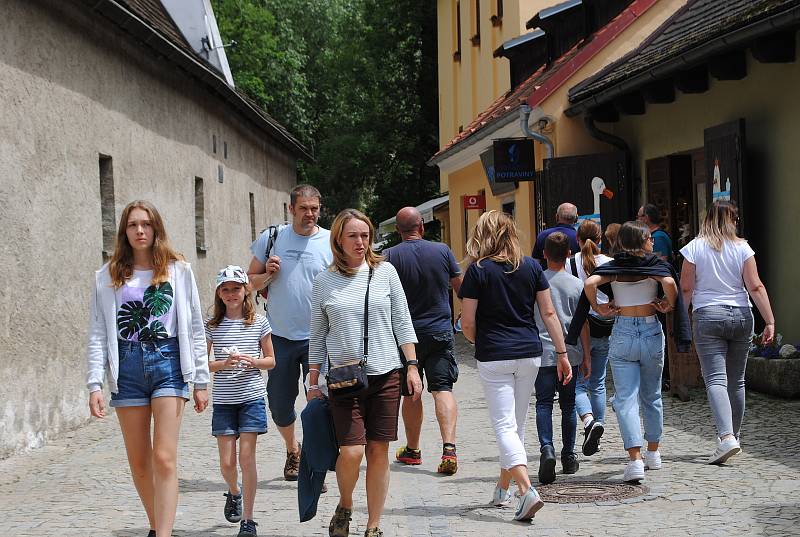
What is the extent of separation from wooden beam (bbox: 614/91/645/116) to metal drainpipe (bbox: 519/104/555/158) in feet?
6.31

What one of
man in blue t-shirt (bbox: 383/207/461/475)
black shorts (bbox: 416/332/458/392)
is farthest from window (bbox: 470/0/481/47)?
black shorts (bbox: 416/332/458/392)

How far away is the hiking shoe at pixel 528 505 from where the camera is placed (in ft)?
21.1

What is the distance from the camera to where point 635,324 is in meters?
7.77

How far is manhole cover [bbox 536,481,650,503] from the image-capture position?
713 cm

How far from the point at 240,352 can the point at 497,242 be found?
1.57 m

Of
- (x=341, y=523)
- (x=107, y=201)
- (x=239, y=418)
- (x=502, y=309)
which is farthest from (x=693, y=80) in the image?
(x=341, y=523)

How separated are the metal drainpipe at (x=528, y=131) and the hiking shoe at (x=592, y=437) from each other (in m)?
9.01

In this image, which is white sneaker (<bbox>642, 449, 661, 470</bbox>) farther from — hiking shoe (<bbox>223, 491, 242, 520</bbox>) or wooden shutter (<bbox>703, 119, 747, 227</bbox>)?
wooden shutter (<bbox>703, 119, 747, 227</bbox>)

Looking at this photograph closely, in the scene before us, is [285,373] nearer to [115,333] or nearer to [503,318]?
[503,318]

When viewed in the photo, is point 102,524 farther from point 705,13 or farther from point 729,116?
point 705,13

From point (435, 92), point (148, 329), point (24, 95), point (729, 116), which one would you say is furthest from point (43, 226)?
point (435, 92)

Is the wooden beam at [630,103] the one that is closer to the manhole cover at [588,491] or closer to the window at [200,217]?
the window at [200,217]

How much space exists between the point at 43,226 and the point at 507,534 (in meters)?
6.03

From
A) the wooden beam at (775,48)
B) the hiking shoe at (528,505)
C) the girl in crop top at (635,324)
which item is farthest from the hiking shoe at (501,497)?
the wooden beam at (775,48)
